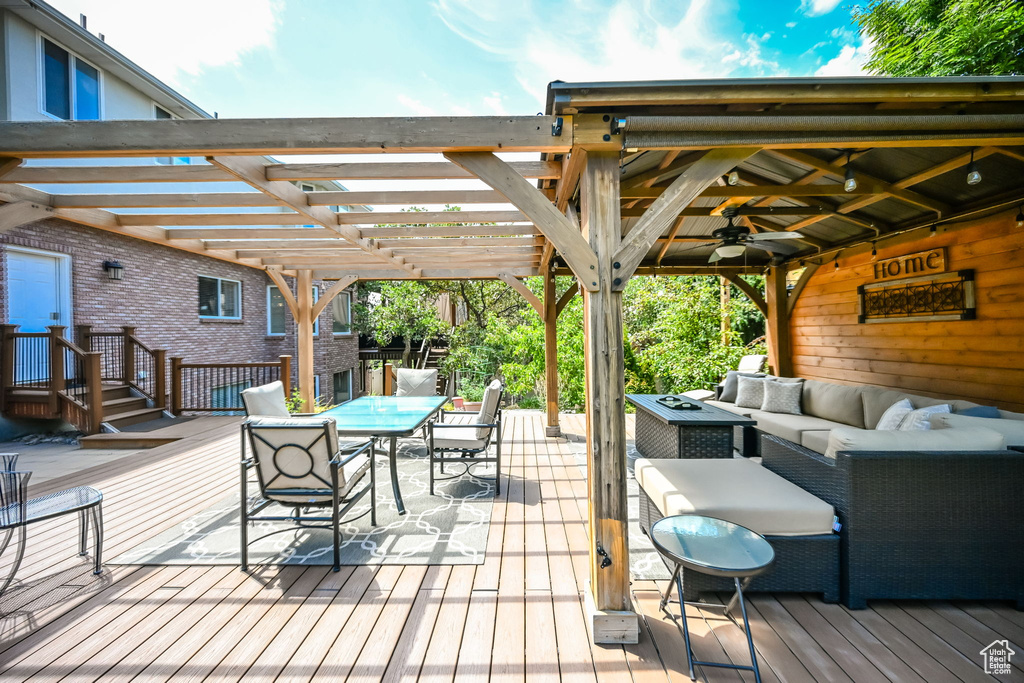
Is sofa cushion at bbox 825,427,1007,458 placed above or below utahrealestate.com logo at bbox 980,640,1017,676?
above

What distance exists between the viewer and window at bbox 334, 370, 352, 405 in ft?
41.5

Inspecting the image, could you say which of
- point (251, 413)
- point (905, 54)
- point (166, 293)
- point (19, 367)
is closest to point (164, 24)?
point (166, 293)

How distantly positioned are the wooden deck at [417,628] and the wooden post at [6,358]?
4068 mm

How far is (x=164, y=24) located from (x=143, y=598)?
9.20 metres

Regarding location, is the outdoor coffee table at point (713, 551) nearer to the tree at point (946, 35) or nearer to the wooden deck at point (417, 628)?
the wooden deck at point (417, 628)

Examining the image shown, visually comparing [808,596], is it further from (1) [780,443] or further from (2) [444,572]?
(2) [444,572]

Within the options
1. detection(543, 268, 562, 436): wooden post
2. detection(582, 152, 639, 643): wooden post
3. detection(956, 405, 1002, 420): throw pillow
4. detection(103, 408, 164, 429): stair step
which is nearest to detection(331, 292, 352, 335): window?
detection(103, 408, 164, 429): stair step

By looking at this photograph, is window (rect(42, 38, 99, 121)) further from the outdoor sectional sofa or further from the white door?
the outdoor sectional sofa

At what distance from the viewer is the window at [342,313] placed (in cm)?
1212

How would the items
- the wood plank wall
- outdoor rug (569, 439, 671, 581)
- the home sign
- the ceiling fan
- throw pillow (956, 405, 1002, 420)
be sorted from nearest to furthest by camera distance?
outdoor rug (569, 439, 671, 581) < throw pillow (956, 405, 1002, 420) < the wood plank wall < the ceiling fan < the home sign

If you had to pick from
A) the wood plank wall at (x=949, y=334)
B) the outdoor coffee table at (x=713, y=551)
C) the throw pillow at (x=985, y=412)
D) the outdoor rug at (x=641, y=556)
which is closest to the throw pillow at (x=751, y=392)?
the wood plank wall at (x=949, y=334)

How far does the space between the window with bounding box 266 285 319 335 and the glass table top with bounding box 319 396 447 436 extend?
6.50 meters

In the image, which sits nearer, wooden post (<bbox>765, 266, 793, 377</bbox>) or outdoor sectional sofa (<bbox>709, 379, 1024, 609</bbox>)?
outdoor sectional sofa (<bbox>709, 379, 1024, 609</bbox>)

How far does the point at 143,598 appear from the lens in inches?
95.7
